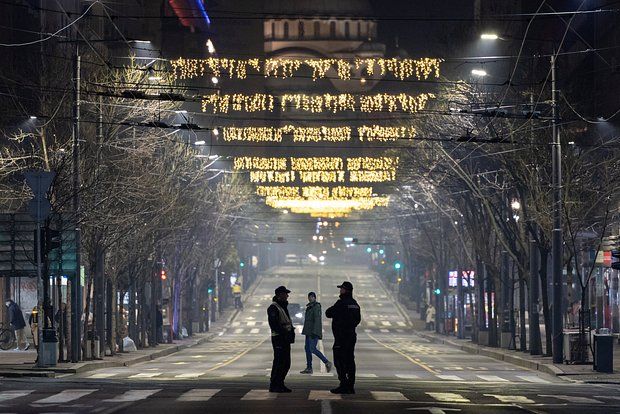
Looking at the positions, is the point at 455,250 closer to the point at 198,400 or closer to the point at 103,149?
the point at 103,149

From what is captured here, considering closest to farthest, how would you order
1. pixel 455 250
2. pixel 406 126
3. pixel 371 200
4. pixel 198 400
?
pixel 198 400, pixel 406 126, pixel 455 250, pixel 371 200

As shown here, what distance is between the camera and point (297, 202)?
161 metres

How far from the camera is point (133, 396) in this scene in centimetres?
2830

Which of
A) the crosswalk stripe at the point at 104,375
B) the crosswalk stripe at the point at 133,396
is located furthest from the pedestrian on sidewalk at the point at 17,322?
the crosswalk stripe at the point at 133,396

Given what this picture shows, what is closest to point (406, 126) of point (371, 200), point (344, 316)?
point (344, 316)

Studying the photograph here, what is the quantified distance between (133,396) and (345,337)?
13.9ft

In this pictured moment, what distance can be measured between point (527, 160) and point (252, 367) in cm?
1239

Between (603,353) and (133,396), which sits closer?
(133,396)

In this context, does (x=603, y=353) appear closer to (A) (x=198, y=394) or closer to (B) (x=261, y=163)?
(A) (x=198, y=394)

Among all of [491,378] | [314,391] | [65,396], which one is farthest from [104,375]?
[65,396]

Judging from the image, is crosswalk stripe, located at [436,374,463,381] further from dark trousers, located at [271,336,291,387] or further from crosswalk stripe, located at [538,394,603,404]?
dark trousers, located at [271,336,291,387]

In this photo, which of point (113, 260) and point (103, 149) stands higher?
point (103, 149)

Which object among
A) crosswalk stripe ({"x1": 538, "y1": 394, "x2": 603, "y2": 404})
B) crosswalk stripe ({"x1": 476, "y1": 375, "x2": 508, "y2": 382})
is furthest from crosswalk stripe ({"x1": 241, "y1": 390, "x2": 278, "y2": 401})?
crosswalk stripe ({"x1": 476, "y1": 375, "x2": 508, "y2": 382})

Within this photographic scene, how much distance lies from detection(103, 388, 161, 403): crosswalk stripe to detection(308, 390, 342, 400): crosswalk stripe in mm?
3112
